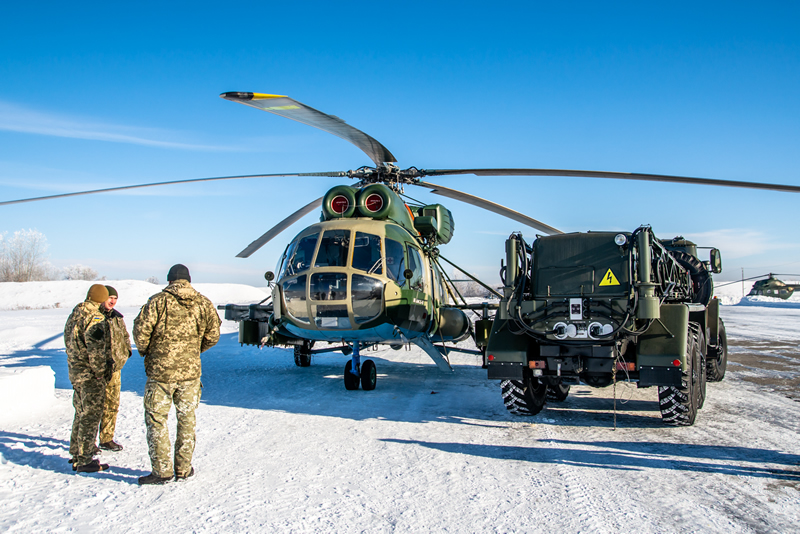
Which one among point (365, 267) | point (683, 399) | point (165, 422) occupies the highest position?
point (365, 267)

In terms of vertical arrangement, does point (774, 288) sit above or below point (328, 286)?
above

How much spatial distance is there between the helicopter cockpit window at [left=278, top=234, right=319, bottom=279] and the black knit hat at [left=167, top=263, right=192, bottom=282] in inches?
133

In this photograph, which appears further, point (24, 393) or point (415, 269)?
point (415, 269)

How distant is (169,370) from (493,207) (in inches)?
258

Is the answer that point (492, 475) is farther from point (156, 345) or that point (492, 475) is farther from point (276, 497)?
point (156, 345)

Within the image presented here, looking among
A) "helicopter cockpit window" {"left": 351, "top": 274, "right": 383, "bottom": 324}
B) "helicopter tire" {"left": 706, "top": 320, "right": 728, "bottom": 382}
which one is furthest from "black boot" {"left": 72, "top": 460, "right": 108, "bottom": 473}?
"helicopter tire" {"left": 706, "top": 320, "right": 728, "bottom": 382}

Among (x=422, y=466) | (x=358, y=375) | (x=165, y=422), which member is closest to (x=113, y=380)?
(x=165, y=422)

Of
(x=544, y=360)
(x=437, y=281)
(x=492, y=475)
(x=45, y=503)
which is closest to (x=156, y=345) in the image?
(x=45, y=503)

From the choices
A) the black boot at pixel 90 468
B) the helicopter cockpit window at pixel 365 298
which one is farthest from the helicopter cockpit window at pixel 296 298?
the black boot at pixel 90 468

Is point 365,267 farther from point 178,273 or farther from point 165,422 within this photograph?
point 165,422

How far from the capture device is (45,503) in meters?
3.79

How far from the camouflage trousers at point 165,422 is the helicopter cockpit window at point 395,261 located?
4.11 metres

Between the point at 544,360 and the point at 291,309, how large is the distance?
3591 mm

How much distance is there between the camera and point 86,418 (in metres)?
4.54
